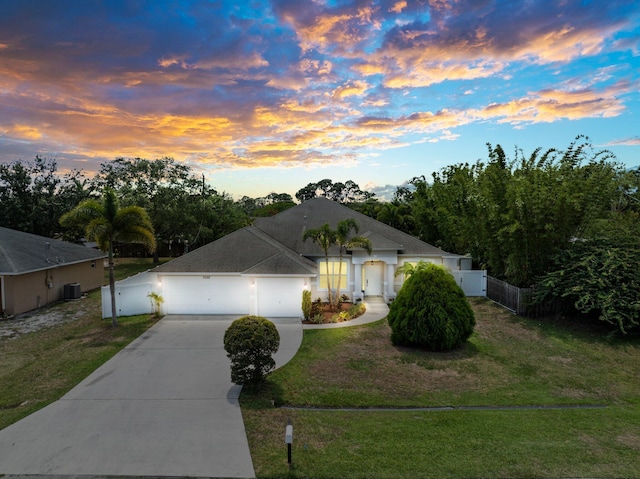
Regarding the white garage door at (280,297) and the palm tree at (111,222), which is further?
A: the white garage door at (280,297)

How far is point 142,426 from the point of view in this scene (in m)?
7.86

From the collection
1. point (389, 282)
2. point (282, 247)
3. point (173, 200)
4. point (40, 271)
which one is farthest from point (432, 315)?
point (173, 200)

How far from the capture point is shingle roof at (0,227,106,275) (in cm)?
1814

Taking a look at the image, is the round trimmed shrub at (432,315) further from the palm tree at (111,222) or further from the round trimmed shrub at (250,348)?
the palm tree at (111,222)

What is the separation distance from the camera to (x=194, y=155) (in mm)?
29562

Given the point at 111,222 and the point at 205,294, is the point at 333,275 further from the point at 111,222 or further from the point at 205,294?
the point at 111,222

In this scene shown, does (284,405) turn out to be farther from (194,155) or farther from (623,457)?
(194,155)

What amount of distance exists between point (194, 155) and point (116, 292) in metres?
15.8

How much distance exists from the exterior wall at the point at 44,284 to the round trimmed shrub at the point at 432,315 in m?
18.8

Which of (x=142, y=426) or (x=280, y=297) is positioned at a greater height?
(x=280, y=297)

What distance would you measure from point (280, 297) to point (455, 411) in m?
9.89

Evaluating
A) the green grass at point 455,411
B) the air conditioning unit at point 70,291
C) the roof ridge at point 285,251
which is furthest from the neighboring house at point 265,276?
the air conditioning unit at point 70,291

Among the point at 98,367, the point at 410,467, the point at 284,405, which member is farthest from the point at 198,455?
the point at 98,367

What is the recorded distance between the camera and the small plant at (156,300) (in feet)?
55.7
